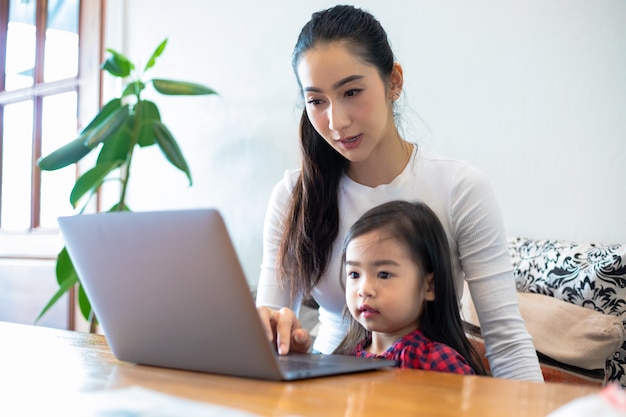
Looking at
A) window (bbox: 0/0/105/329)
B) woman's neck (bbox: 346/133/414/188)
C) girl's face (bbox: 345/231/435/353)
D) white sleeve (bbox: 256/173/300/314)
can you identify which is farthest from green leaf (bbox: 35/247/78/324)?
girl's face (bbox: 345/231/435/353)

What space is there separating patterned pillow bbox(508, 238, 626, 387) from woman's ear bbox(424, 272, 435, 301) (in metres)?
0.51

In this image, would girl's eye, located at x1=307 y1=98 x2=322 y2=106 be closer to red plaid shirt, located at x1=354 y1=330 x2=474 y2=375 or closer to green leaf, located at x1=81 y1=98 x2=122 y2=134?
red plaid shirt, located at x1=354 y1=330 x2=474 y2=375

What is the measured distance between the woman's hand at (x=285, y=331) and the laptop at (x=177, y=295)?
90 millimetres

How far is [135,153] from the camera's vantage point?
338 cm

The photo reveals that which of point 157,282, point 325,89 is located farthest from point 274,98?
point 157,282

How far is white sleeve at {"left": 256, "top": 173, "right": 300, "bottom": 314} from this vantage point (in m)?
1.51

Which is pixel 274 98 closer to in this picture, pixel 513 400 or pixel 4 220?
pixel 4 220

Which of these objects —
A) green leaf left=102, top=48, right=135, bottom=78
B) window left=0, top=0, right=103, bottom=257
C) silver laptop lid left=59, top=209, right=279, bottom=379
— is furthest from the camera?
window left=0, top=0, right=103, bottom=257

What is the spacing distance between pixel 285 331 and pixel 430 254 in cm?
40

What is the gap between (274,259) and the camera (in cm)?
154

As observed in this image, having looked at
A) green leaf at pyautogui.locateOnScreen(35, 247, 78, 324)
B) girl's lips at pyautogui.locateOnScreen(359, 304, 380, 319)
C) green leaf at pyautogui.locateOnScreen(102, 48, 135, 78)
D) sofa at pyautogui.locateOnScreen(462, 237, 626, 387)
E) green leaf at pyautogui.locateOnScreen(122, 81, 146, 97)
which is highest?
green leaf at pyautogui.locateOnScreen(102, 48, 135, 78)

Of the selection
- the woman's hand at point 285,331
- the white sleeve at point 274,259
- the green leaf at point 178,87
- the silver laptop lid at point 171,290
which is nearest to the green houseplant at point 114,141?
the green leaf at point 178,87

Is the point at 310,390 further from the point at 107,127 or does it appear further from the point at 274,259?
the point at 107,127

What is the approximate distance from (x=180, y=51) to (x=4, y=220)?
155cm
